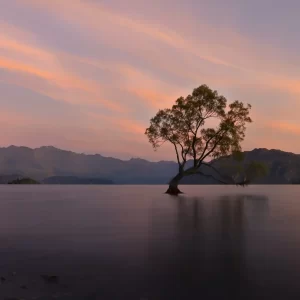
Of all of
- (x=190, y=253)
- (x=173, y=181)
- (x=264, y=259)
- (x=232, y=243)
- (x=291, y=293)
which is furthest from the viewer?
(x=173, y=181)

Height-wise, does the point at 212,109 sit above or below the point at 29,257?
above

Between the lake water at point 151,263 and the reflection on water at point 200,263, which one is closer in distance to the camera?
the lake water at point 151,263

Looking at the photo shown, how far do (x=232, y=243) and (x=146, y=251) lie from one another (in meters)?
4.56

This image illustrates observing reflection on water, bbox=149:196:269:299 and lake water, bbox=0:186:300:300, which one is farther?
reflection on water, bbox=149:196:269:299

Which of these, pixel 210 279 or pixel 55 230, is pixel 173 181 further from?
pixel 210 279

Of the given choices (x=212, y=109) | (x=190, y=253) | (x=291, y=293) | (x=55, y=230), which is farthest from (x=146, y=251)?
(x=212, y=109)

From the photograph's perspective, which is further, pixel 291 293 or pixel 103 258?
pixel 103 258

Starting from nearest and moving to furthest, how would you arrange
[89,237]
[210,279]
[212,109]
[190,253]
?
[210,279]
[190,253]
[89,237]
[212,109]

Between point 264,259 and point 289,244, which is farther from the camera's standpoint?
point 289,244

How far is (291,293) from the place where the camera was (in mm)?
8844

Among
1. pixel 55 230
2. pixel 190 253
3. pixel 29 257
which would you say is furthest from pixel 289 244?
pixel 55 230

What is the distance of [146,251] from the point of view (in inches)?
554

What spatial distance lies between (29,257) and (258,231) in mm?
13840

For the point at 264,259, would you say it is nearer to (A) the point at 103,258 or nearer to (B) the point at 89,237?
(A) the point at 103,258
